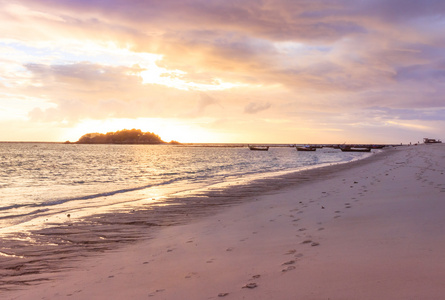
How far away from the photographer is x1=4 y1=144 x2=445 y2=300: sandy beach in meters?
4.23

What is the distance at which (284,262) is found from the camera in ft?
17.5

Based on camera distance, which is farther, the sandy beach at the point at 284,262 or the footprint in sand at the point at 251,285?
the footprint in sand at the point at 251,285

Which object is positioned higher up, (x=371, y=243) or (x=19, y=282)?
(x=371, y=243)

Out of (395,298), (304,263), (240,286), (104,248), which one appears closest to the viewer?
(395,298)

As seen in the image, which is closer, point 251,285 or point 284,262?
point 251,285

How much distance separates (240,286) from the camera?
4.55 metres

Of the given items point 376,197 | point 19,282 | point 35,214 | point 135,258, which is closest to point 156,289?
point 135,258

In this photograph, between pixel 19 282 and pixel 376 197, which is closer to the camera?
pixel 19 282

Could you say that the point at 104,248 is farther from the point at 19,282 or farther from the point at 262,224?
the point at 262,224

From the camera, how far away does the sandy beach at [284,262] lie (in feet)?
13.9

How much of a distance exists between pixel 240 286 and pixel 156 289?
128cm

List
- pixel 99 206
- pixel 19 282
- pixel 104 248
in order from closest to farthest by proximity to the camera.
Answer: pixel 19 282 → pixel 104 248 → pixel 99 206

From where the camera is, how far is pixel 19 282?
5727 millimetres

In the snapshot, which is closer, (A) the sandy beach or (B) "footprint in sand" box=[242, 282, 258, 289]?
(A) the sandy beach
